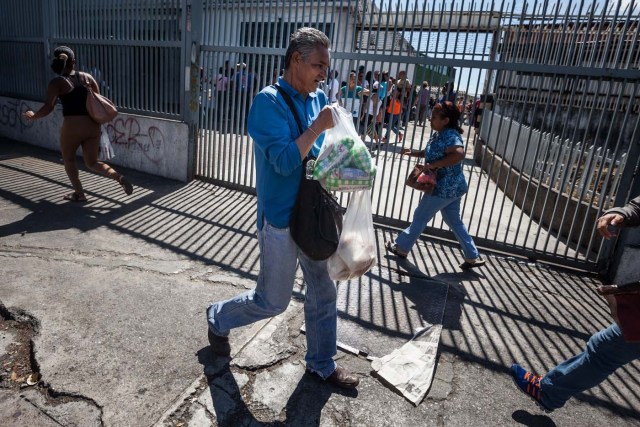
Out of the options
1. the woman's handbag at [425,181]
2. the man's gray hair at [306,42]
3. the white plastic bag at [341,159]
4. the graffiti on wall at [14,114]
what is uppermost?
the man's gray hair at [306,42]

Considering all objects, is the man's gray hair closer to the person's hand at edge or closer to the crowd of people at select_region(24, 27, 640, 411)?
the crowd of people at select_region(24, 27, 640, 411)

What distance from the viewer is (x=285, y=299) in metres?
2.45

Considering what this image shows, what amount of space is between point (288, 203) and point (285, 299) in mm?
557

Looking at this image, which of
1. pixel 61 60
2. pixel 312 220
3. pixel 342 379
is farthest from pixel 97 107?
pixel 342 379

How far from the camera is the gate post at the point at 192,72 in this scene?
6383mm

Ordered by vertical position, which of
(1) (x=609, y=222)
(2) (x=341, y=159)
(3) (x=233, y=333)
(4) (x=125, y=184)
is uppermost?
(2) (x=341, y=159)

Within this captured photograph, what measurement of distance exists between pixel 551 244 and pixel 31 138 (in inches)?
374

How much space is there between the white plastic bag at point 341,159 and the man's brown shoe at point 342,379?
3.73 feet

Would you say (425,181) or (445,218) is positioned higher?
(425,181)

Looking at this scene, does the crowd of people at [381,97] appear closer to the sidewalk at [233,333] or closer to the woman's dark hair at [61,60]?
the sidewalk at [233,333]

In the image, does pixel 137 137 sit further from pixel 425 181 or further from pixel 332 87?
pixel 425 181

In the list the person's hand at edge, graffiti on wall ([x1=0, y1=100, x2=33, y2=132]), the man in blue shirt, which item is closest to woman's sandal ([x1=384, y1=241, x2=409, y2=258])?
the man in blue shirt

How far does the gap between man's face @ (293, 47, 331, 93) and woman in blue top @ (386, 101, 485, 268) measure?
226 cm

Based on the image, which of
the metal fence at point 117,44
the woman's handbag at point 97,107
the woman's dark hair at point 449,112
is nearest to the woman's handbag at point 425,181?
the woman's dark hair at point 449,112
